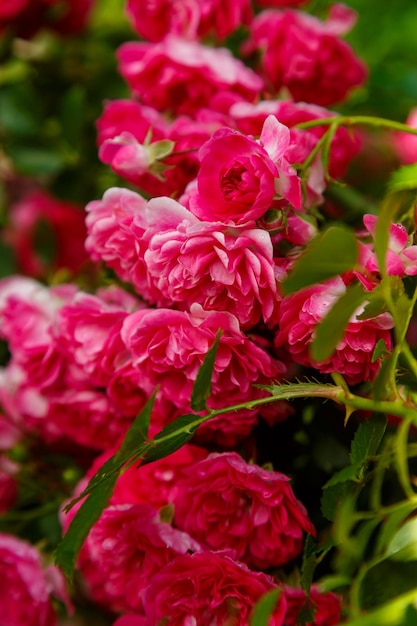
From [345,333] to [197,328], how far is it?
9cm

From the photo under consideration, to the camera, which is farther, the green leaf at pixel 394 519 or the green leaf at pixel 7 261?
the green leaf at pixel 7 261

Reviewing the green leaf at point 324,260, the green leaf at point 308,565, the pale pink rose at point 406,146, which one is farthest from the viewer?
the pale pink rose at point 406,146

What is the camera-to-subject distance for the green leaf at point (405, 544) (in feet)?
1.33

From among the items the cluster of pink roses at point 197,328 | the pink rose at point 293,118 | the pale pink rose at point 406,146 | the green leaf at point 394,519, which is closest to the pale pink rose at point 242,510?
the cluster of pink roses at point 197,328

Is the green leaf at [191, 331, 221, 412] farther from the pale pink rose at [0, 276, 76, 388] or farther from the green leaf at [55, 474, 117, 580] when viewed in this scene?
the pale pink rose at [0, 276, 76, 388]

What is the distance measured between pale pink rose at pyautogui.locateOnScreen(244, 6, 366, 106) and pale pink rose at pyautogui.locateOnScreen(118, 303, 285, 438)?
0.97ft

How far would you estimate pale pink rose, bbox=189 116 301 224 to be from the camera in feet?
1.55

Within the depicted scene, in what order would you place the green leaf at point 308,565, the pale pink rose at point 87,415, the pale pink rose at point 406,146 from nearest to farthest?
the green leaf at point 308,565 → the pale pink rose at point 87,415 → the pale pink rose at point 406,146

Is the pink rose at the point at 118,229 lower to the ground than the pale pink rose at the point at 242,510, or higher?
higher

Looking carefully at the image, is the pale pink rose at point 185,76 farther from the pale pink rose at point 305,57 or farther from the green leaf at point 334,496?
the green leaf at point 334,496

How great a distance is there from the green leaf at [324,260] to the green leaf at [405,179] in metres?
0.05

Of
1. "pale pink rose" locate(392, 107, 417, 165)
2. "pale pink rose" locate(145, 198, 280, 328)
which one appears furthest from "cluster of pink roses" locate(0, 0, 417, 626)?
"pale pink rose" locate(392, 107, 417, 165)

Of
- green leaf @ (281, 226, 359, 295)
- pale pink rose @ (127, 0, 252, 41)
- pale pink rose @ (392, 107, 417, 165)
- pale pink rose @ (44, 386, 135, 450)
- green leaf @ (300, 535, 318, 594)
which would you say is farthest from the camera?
pale pink rose @ (392, 107, 417, 165)

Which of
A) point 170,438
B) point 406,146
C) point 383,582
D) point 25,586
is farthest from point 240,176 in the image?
point 406,146
